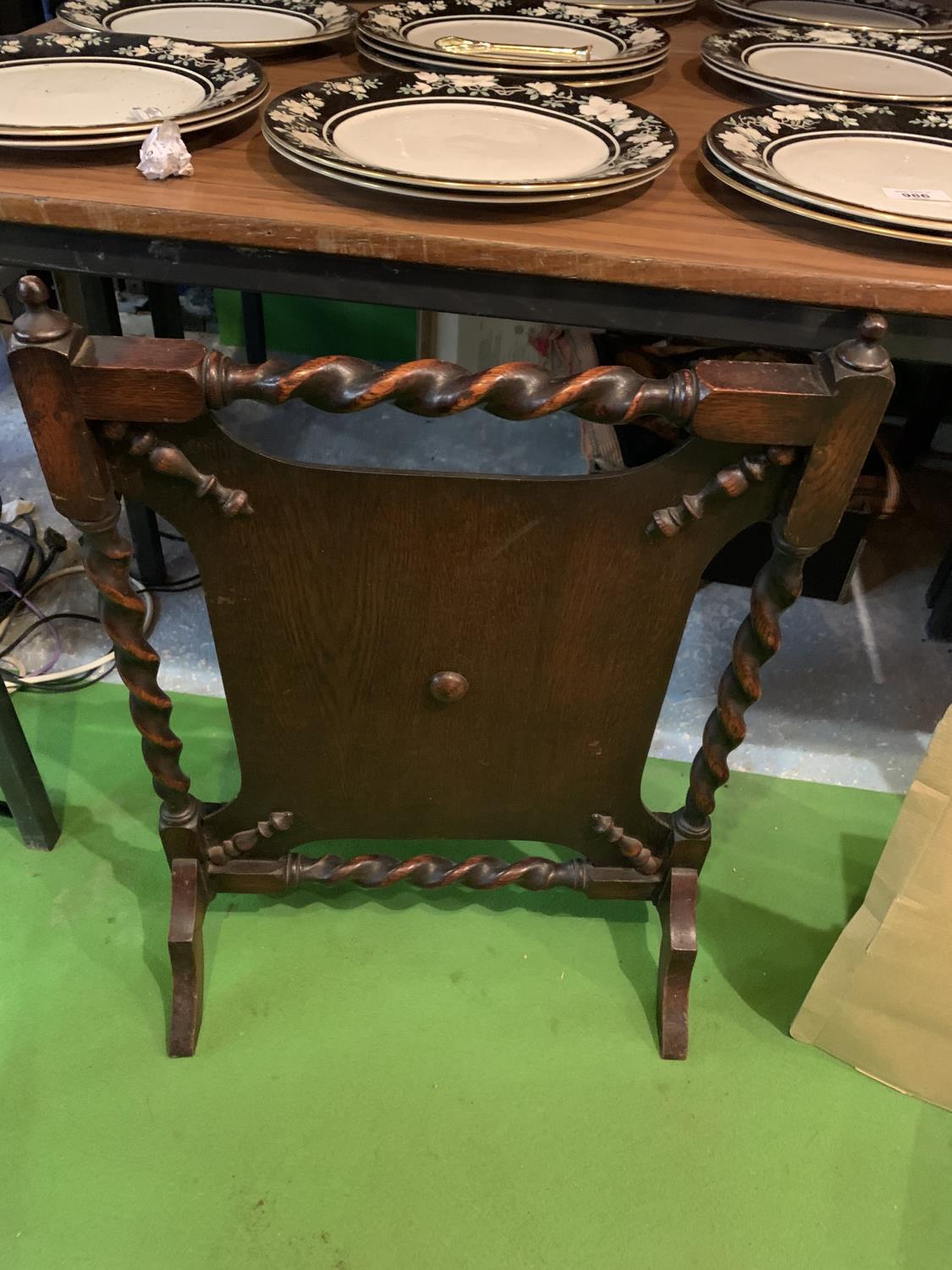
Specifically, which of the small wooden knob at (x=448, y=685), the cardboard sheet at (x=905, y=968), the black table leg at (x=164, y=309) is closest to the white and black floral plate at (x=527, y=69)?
the black table leg at (x=164, y=309)

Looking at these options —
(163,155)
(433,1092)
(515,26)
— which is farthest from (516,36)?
(433,1092)

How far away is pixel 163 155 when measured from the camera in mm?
818

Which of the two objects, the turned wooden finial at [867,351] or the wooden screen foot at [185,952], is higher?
the turned wooden finial at [867,351]

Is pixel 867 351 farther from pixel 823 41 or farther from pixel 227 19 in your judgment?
pixel 227 19

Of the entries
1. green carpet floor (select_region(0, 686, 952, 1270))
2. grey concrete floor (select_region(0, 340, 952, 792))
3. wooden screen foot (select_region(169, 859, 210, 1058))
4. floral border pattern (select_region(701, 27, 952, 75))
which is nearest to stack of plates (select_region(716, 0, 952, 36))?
floral border pattern (select_region(701, 27, 952, 75))

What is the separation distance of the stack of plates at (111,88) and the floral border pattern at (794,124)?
1.54 ft

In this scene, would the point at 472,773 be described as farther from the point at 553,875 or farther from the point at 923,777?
the point at 923,777

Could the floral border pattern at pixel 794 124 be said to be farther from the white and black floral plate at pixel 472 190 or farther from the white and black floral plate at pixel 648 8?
the white and black floral plate at pixel 648 8

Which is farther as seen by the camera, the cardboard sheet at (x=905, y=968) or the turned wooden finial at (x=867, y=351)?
the cardboard sheet at (x=905, y=968)

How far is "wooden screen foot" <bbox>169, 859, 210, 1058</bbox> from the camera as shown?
3.35 feet

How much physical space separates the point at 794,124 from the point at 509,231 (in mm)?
388

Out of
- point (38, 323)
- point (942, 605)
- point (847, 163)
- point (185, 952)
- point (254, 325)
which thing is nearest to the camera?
point (38, 323)

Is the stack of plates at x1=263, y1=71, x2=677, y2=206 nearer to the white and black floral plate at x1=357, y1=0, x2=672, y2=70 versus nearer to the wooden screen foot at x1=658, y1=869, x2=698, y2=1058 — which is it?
the white and black floral plate at x1=357, y1=0, x2=672, y2=70

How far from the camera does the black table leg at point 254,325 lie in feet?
6.40
